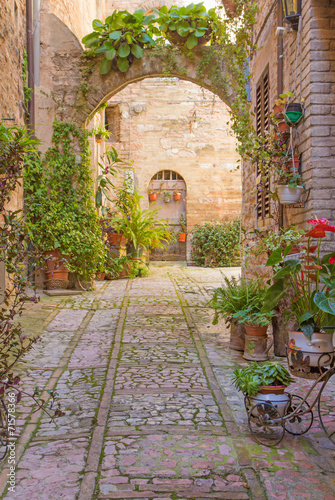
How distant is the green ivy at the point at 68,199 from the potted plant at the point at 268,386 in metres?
5.71

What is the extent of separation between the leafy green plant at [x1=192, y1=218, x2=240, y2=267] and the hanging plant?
6348 millimetres

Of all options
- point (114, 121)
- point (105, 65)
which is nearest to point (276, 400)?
point (105, 65)

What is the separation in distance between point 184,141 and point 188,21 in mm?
6799

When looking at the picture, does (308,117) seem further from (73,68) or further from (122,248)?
(122,248)

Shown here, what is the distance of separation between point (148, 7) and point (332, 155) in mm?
14550

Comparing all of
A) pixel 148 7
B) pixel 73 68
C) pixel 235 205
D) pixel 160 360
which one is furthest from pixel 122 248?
pixel 148 7

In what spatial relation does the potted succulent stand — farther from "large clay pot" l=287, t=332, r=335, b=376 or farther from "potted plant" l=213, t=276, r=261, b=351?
"large clay pot" l=287, t=332, r=335, b=376

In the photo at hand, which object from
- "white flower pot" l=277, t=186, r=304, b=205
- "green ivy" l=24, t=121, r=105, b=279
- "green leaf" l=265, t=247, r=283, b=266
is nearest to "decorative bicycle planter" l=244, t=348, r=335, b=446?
"green leaf" l=265, t=247, r=283, b=266

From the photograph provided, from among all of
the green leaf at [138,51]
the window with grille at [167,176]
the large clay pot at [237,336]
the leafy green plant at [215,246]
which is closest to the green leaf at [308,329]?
the large clay pot at [237,336]

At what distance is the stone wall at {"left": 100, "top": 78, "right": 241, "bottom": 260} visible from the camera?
14.6m

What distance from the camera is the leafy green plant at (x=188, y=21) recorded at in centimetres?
784

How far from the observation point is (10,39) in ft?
21.7

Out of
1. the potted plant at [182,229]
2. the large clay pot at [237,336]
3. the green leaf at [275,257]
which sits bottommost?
the large clay pot at [237,336]

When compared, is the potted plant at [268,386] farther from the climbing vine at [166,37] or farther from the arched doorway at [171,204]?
the arched doorway at [171,204]
